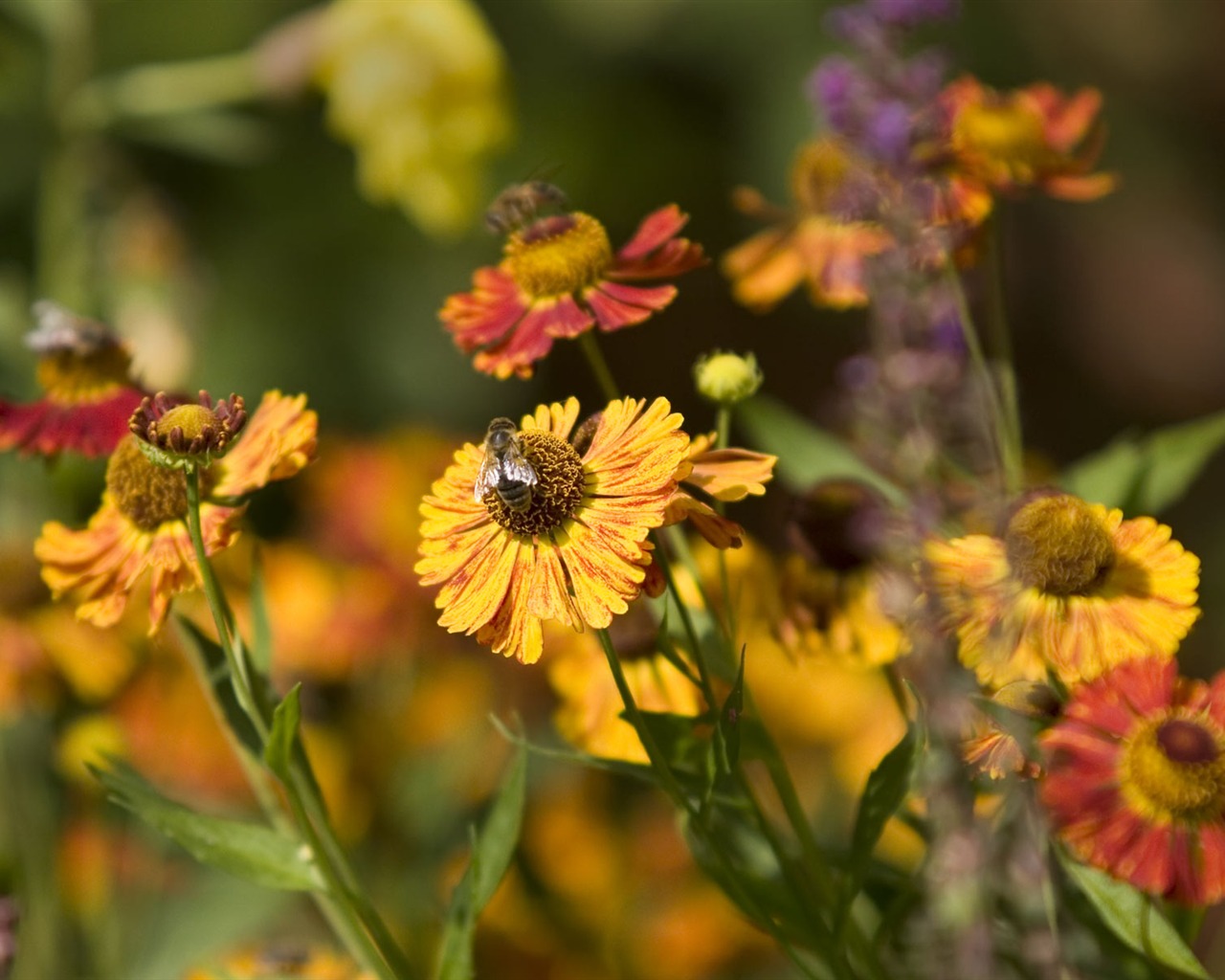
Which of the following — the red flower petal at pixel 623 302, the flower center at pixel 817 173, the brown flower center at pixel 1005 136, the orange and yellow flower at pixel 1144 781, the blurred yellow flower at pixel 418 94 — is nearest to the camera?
the orange and yellow flower at pixel 1144 781

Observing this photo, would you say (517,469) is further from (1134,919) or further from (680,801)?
(1134,919)

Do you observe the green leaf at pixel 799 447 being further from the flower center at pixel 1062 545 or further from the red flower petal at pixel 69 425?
the red flower petal at pixel 69 425

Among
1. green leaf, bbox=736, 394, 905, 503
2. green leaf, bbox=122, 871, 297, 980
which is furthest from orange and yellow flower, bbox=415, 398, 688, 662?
green leaf, bbox=122, 871, 297, 980

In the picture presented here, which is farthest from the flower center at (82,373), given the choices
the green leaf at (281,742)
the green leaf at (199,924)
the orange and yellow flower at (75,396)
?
the green leaf at (199,924)

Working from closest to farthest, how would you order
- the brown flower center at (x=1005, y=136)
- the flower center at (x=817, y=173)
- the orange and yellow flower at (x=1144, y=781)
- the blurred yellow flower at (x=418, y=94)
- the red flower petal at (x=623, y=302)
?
the orange and yellow flower at (x=1144, y=781), the red flower petal at (x=623, y=302), the brown flower center at (x=1005, y=136), the flower center at (x=817, y=173), the blurred yellow flower at (x=418, y=94)

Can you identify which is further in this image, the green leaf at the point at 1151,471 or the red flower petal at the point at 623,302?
the green leaf at the point at 1151,471

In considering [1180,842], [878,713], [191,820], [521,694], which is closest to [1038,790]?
[1180,842]

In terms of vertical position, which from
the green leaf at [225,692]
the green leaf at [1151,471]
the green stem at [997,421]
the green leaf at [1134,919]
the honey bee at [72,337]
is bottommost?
the green leaf at [225,692]
